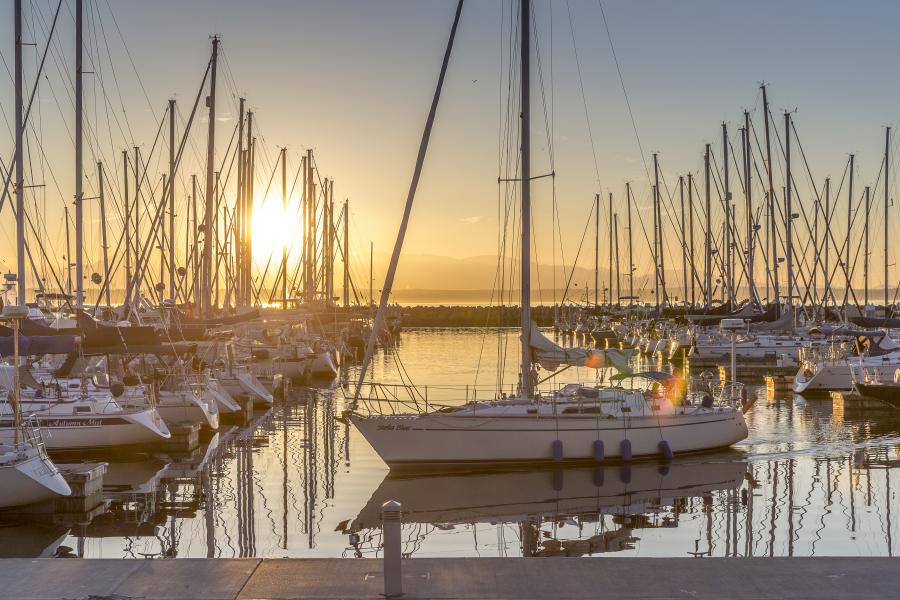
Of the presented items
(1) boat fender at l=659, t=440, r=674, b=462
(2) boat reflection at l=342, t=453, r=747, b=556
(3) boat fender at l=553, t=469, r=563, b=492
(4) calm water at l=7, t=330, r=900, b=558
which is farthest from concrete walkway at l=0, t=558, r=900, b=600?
(1) boat fender at l=659, t=440, r=674, b=462

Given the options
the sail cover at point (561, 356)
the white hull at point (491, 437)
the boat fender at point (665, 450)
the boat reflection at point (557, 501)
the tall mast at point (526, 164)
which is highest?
the tall mast at point (526, 164)

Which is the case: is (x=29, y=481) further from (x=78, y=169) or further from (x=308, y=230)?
(x=308, y=230)

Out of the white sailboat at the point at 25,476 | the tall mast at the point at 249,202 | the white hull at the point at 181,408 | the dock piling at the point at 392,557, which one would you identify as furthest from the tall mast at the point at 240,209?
the dock piling at the point at 392,557

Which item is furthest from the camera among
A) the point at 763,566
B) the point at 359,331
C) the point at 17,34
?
the point at 359,331

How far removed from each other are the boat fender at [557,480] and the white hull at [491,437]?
0.44 metres

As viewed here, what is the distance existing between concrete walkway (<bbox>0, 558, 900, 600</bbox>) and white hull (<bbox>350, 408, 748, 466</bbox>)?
12.8 meters

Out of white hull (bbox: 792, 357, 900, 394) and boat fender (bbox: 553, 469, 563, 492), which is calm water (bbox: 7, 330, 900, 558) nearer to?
boat fender (bbox: 553, 469, 563, 492)

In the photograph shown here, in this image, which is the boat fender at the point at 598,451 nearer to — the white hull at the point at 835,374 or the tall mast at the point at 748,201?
the white hull at the point at 835,374

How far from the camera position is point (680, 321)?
71625 mm

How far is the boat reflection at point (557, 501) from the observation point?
18.7 meters

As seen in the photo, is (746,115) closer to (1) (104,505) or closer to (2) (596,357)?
(2) (596,357)

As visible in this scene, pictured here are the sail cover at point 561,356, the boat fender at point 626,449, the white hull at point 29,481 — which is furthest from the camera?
the sail cover at point 561,356

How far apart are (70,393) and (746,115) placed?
165 feet

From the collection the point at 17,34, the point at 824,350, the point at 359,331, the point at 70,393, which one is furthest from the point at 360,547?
the point at 359,331
